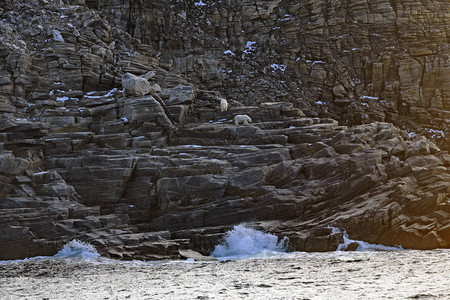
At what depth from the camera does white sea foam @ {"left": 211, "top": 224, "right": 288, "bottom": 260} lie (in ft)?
80.5

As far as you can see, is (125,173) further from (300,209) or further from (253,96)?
(253,96)

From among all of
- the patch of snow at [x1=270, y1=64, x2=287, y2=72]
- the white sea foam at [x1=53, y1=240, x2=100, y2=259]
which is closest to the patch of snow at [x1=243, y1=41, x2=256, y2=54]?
the patch of snow at [x1=270, y1=64, x2=287, y2=72]

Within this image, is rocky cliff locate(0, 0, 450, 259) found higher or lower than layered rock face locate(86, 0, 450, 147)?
lower

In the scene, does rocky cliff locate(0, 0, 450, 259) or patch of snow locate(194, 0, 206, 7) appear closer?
rocky cliff locate(0, 0, 450, 259)

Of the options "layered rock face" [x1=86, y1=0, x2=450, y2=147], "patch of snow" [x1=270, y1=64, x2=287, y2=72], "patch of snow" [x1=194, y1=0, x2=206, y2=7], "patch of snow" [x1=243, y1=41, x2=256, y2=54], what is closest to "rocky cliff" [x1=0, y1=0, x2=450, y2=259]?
"layered rock face" [x1=86, y1=0, x2=450, y2=147]

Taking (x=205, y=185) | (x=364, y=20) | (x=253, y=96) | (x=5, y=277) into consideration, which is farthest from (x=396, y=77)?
(x=5, y=277)

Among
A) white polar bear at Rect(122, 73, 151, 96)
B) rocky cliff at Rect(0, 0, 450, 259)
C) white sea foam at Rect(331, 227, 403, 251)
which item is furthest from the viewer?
white polar bear at Rect(122, 73, 151, 96)

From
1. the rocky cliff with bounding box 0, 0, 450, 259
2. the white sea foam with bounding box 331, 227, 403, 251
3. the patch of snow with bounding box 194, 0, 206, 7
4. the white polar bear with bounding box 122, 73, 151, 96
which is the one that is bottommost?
the white sea foam with bounding box 331, 227, 403, 251

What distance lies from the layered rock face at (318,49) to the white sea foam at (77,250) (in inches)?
1011

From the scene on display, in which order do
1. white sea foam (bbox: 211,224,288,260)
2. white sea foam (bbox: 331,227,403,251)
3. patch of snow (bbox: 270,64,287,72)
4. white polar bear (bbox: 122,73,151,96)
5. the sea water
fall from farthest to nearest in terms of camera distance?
patch of snow (bbox: 270,64,287,72) → white polar bear (bbox: 122,73,151,96) → white sea foam (bbox: 211,224,288,260) → white sea foam (bbox: 331,227,403,251) → the sea water

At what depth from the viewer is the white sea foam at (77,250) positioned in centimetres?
2406

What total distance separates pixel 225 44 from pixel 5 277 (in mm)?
35319

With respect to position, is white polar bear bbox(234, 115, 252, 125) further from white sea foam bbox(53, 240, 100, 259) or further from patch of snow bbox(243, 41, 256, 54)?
patch of snow bbox(243, 41, 256, 54)

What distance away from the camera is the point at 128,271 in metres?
21.0
